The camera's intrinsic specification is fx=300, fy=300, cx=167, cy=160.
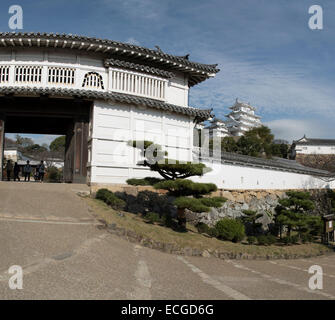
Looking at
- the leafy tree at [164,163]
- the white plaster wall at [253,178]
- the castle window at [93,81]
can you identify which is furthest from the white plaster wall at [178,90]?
the leafy tree at [164,163]

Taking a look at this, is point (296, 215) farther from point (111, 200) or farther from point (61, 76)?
point (61, 76)

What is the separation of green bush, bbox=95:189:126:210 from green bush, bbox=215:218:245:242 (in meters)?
4.07

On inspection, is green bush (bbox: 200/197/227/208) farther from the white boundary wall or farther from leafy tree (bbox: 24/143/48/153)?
leafy tree (bbox: 24/143/48/153)

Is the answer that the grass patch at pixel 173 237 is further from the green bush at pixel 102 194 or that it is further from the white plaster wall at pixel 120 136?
the white plaster wall at pixel 120 136

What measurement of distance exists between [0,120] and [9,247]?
412 inches

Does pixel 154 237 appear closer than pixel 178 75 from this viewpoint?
Yes

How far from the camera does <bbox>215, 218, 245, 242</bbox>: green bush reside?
1198cm

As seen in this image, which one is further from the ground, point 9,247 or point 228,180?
point 228,180

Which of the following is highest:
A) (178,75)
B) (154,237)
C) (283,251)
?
(178,75)

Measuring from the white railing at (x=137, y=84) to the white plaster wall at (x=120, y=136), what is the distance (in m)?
0.90

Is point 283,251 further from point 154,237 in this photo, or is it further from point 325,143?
point 325,143

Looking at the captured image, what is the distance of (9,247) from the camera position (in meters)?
6.78
